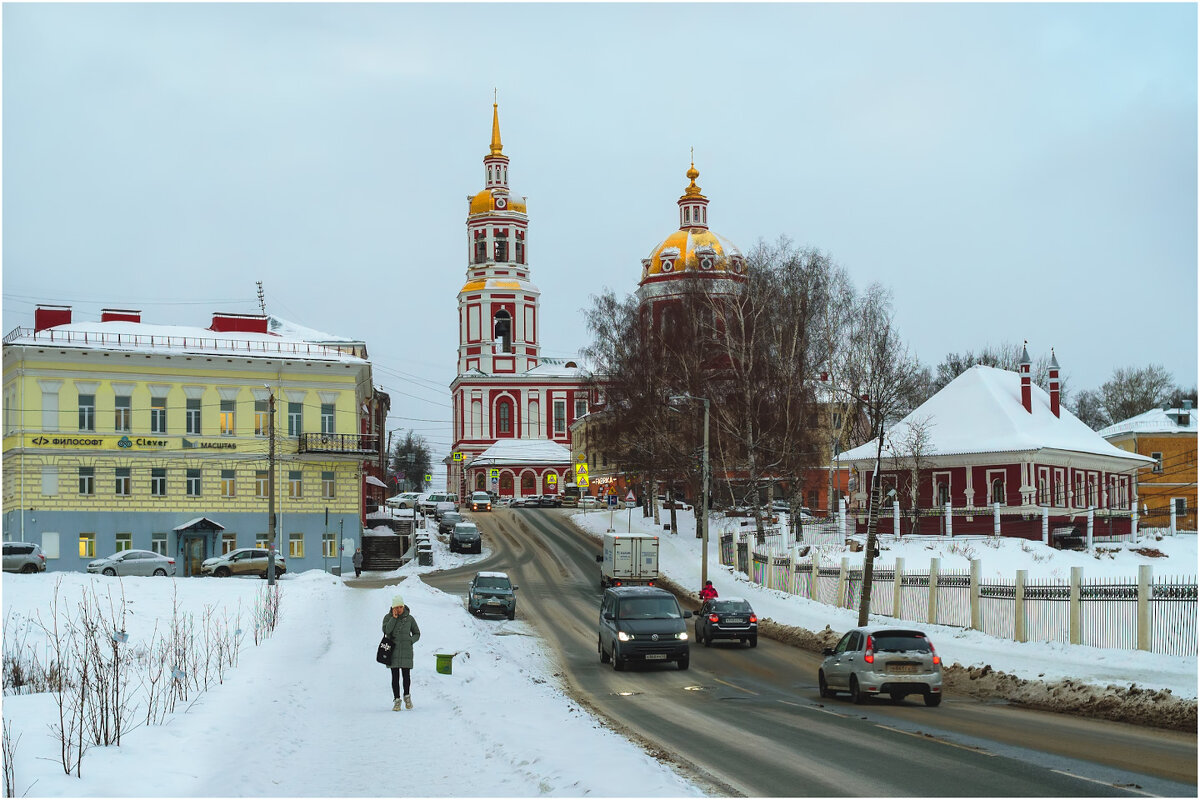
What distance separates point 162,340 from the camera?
62250mm

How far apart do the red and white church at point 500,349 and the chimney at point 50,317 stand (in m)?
59.5

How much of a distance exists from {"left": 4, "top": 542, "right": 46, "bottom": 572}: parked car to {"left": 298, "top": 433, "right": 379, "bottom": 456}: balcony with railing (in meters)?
14.4

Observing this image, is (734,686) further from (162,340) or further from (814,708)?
(162,340)

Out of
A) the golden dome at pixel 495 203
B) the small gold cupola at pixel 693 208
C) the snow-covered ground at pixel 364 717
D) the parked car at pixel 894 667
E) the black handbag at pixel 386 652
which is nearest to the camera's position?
the snow-covered ground at pixel 364 717

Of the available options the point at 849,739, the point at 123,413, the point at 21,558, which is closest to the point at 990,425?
the point at 123,413

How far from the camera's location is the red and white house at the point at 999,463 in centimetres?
5838

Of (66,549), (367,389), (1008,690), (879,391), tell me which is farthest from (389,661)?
(367,389)

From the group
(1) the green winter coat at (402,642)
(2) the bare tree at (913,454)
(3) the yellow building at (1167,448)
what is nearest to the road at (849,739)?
(1) the green winter coat at (402,642)

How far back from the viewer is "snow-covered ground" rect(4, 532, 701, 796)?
1332cm

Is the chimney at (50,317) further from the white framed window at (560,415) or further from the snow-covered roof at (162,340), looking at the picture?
the white framed window at (560,415)

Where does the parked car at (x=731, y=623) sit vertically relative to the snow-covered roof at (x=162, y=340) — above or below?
below

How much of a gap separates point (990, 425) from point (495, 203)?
71179 millimetres

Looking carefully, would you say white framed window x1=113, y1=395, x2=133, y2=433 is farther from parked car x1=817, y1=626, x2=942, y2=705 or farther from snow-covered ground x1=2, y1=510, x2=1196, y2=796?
parked car x1=817, y1=626, x2=942, y2=705

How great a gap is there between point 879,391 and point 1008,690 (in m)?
40.0
